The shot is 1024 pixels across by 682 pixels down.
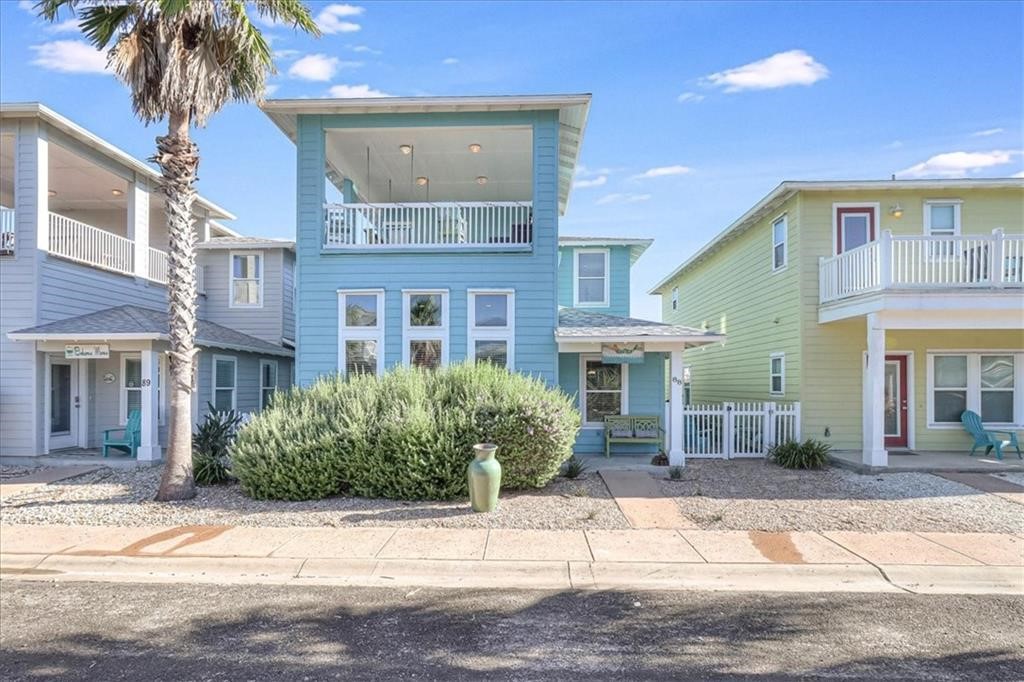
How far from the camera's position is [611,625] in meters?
5.00

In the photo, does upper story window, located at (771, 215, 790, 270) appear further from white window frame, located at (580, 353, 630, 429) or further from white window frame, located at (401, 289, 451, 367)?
white window frame, located at (401, 289, 451, 367)

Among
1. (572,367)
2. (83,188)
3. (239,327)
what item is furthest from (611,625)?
(83,188)

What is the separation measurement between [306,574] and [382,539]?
43.5 inches

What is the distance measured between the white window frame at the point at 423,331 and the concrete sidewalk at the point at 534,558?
5.73 metres

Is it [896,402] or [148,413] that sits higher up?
[896,402]

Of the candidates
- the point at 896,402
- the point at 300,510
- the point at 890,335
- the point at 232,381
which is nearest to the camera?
the point at 300,510

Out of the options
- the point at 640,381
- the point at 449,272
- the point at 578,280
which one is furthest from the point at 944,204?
the point at 449,272

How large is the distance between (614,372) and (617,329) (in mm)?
1503

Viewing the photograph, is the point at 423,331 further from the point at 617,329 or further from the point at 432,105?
the point at 432,105

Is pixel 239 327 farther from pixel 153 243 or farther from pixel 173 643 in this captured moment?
pixel 173 643

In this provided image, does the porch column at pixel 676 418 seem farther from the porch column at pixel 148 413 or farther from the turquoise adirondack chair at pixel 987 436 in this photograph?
the porch column at pixel 148 413

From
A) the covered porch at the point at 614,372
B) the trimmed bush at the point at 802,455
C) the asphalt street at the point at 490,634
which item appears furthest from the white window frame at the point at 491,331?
the asphalt street at the point at 490,634

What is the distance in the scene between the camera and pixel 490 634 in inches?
190

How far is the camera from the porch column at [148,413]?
12391 mm
